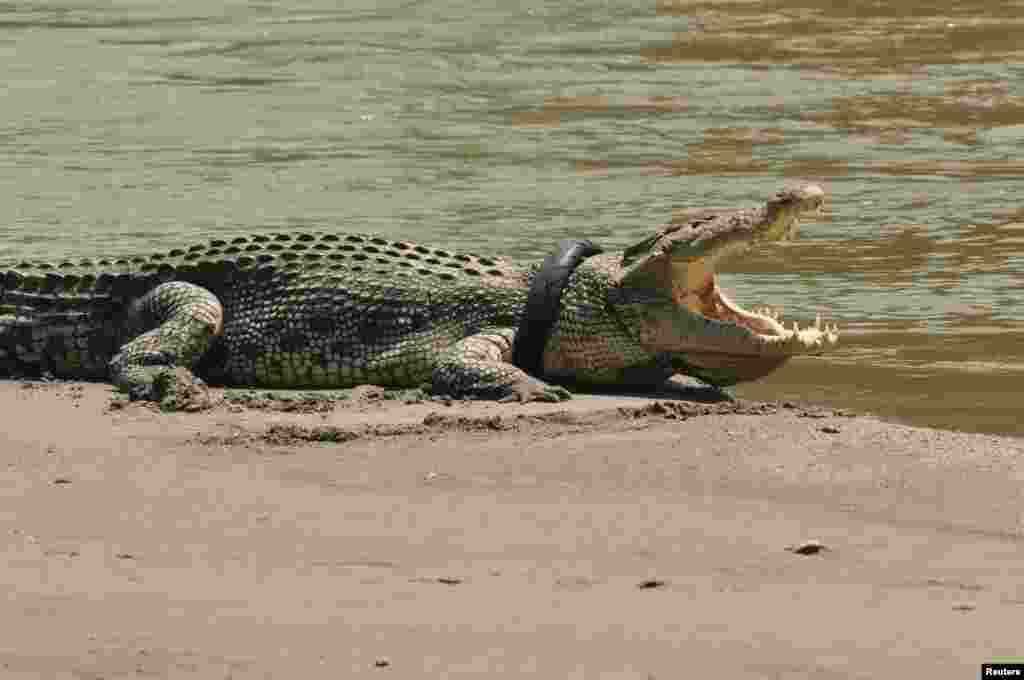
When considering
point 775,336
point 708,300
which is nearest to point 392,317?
point 708,300

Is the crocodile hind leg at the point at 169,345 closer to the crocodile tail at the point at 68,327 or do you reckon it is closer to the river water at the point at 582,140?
the crocodile tail at the point at 68,327

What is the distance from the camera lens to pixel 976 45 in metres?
21.6

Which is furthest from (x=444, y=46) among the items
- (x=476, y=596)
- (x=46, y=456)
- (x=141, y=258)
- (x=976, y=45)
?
(x=476, y=596)

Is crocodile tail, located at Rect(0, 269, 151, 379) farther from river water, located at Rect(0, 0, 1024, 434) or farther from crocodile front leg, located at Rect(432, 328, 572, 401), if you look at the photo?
river water, located at Rect(0, 0, 1024, 434)

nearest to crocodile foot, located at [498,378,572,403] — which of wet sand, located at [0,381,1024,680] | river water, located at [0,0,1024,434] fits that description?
wet sand, located at [0,381,1024,680]

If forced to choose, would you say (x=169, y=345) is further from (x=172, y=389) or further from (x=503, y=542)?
(x=503, y=542)

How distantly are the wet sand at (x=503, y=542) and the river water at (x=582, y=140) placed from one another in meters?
1.45

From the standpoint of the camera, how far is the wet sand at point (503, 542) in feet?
18.5

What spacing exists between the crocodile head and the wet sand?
1.65 feet

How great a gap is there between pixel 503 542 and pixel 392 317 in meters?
2.88

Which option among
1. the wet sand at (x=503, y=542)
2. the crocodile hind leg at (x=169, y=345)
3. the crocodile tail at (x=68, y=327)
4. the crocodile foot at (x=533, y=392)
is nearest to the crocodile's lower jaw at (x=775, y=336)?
the wet sand at (x=503, y=542)

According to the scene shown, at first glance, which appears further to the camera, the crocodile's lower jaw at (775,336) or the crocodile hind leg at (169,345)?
the crocodile's lower jaw at (775,336)

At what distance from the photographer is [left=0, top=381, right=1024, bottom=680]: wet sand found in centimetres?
564

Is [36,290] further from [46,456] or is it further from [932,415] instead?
[932,415]
